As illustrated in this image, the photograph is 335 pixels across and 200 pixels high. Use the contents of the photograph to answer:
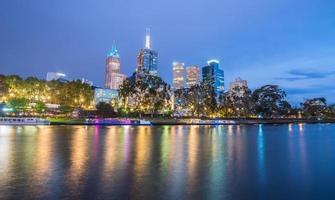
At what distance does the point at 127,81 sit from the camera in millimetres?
128500

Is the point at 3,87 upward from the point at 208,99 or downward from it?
upward

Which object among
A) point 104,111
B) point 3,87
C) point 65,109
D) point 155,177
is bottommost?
point 155,177

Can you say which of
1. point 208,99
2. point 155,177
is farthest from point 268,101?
point 155,177

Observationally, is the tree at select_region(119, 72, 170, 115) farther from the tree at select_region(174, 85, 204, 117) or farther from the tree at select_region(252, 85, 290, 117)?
the tree at select_region(252, 85, 290, 117)

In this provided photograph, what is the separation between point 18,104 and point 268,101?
122 m

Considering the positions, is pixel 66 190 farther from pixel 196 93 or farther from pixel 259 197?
pixel 196 93

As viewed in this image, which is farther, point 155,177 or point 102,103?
point 102,103

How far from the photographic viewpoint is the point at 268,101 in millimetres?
179500

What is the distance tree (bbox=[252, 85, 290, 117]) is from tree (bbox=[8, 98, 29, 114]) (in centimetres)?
10742

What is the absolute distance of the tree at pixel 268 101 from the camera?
17600cm

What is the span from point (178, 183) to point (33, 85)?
12638 cm

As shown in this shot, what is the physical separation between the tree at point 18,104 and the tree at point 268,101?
4229 inches

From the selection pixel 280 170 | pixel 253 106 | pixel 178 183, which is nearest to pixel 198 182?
pixel 178 183

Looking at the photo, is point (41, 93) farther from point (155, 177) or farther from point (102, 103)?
point (155, 177)
